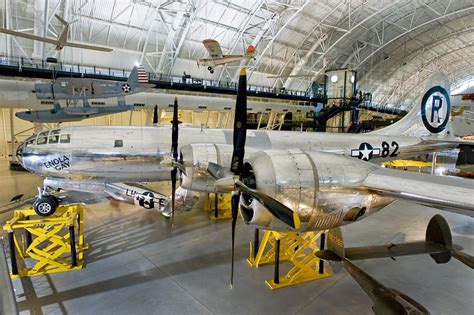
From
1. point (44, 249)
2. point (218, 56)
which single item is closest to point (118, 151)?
point (44, 249)

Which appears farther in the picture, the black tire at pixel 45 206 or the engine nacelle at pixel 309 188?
the black tire at pixel 45 206

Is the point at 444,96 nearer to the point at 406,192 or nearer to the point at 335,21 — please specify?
the point at 406,192

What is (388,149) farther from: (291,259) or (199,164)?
(199,164)

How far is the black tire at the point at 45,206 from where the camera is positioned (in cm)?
957

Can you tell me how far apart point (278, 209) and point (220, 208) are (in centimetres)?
885

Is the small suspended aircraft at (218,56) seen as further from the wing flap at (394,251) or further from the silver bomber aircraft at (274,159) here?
the wing flap at (394,251)

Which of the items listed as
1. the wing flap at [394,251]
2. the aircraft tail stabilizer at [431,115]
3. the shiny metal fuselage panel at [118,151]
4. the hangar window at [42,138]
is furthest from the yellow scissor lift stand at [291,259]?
the aircraft tail stabilizer at [431,115]

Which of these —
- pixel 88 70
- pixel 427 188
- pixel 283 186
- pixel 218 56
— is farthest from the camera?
pixel 88 70

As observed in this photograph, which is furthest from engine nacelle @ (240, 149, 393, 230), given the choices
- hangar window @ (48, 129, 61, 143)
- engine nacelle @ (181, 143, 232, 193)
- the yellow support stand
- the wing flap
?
hangar window @ (48, 129, 61, 143)

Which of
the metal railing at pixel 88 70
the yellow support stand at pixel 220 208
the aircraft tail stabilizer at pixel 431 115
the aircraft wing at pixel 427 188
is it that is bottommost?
the yellow support stand at pixel 220 208

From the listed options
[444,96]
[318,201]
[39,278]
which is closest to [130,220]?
[39,278]

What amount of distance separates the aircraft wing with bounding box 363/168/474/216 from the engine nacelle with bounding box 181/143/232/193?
16.5 ft

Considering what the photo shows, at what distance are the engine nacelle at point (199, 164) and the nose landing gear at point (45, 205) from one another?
185 inches

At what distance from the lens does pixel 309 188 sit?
207 inches
